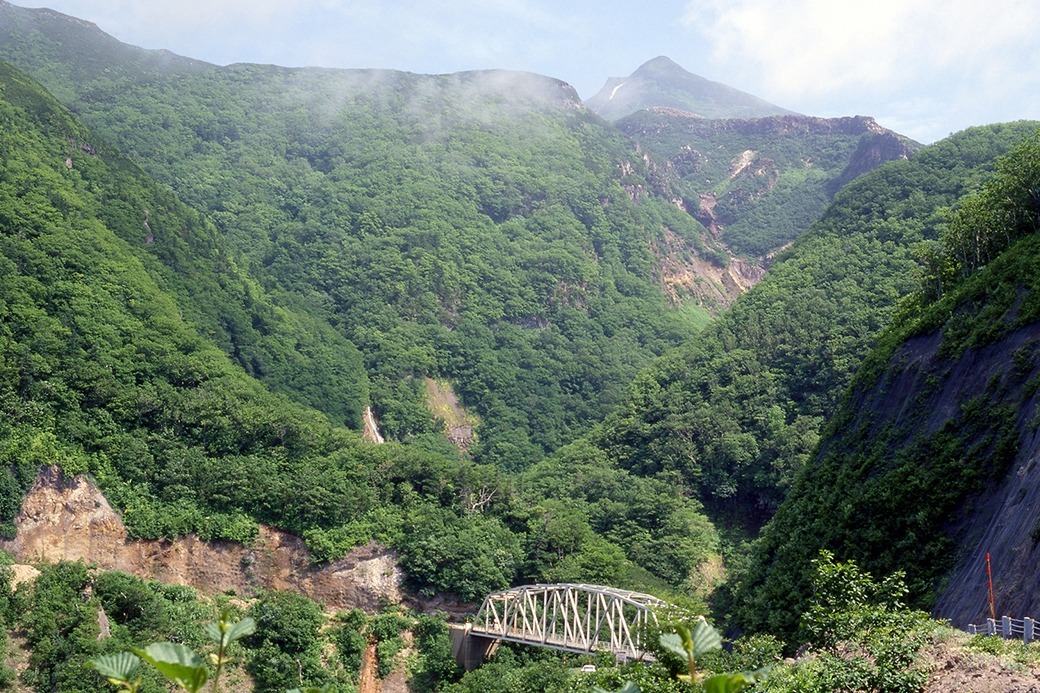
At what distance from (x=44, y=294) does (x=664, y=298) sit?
4162 inches

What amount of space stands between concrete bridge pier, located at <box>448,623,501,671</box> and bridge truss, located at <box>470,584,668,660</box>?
1.94ft

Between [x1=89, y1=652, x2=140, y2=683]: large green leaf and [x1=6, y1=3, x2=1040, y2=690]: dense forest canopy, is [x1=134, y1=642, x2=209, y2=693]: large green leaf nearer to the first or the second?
[x1=89, y1=652, x2=140, y2=683]: large green leaf

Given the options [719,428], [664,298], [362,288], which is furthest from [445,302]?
[719,428]

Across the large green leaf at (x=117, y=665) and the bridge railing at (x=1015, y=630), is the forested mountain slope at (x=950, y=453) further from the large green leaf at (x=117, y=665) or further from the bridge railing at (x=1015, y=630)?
the large green leaf at (x=117, y=665)

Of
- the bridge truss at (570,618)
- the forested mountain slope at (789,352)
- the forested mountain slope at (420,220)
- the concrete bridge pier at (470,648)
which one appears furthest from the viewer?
the forested mountain slope at (420,220)

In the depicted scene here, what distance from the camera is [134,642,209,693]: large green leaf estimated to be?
5.84m

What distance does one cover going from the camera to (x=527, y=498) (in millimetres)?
77062

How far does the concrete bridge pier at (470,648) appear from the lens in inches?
2443

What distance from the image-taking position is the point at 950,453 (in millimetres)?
37125

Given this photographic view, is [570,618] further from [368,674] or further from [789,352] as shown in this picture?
[789,352]

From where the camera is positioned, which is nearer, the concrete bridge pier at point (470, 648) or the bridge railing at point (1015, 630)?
the bridge railing at point (1015, 630)

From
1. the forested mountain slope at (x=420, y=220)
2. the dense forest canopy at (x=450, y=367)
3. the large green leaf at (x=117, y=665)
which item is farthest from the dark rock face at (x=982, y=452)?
the forested mountain slope at (x=420, y=220)

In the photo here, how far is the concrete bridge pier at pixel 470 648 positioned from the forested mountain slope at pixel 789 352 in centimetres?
2895

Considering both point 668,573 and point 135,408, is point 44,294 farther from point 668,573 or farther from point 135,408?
point 668,573
